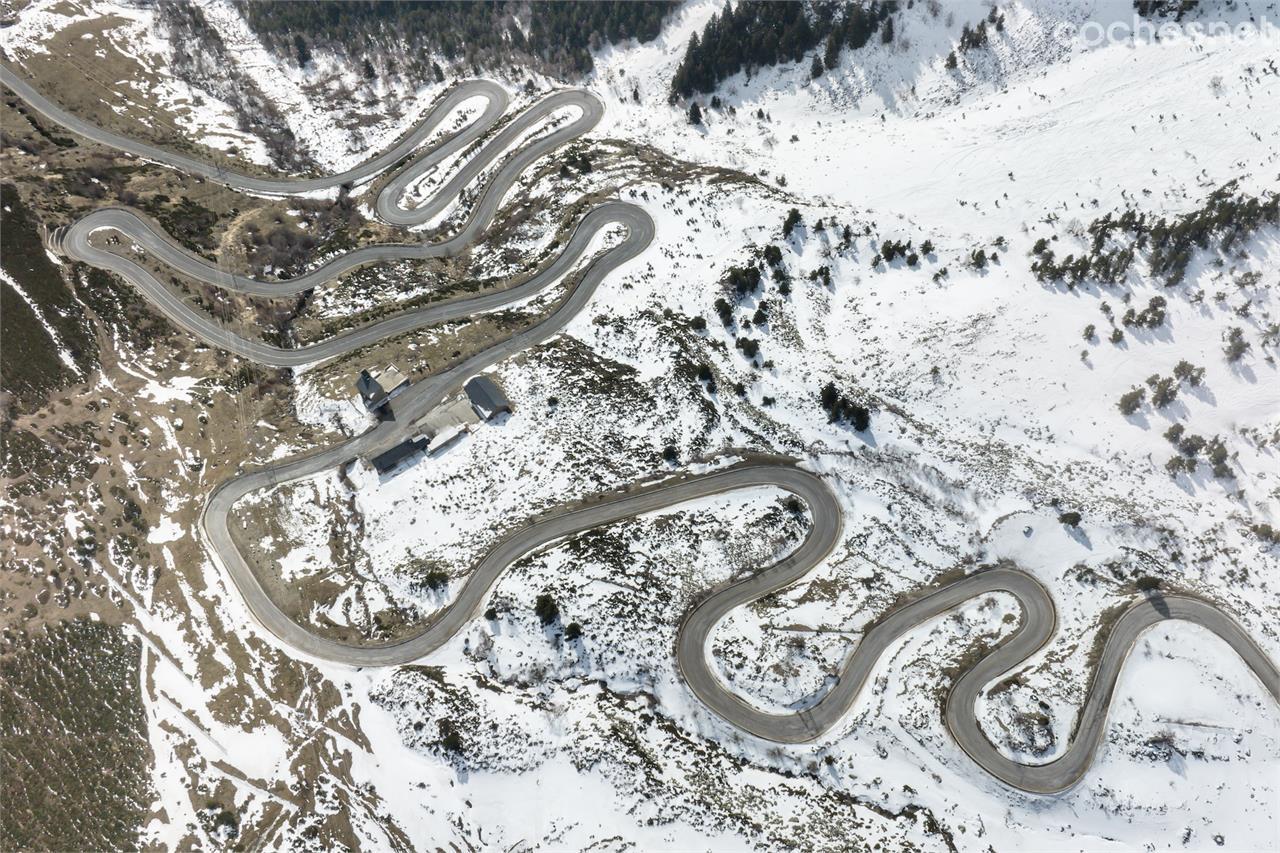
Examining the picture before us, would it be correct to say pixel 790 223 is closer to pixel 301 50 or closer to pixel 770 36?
pixel 770 36

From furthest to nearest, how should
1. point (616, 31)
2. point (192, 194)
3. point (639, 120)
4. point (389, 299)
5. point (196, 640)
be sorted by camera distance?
point (616, 31), point (639, 120), point (192, 194), point (389, 299), point (196, 640)

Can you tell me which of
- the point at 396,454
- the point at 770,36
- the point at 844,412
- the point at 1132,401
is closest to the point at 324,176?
the point at 396,454

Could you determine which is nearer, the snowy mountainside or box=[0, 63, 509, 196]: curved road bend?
the snowy mountainside

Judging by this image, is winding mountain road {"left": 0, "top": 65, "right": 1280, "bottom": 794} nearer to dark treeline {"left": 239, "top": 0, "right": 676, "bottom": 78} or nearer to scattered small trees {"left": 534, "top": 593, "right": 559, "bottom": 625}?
scattered small trees {"left": 534, "top": 593, "right": 559, "bottom": 625}

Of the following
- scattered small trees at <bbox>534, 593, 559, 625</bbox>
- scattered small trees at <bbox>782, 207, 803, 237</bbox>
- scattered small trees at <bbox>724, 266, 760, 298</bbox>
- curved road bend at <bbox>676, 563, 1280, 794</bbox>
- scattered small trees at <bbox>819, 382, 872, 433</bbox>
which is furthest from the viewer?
scattered small trees at <bbox>782, 207, 803, 237</bbox>

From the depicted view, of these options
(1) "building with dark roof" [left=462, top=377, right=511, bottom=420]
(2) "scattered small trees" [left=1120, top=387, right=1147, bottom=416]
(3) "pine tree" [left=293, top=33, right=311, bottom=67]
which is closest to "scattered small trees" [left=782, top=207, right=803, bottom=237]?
(2) "scattered small trees" [left=1120, top=387, right=1147, bottom=416]

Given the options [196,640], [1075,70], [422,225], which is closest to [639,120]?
[422,225]

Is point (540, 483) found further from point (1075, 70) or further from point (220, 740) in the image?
point (1075, 70)

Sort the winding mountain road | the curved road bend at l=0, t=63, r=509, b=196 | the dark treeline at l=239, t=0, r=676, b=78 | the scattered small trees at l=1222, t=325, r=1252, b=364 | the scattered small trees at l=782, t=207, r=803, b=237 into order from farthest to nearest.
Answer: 1. the dark treeline at l=239, t=0, r=676, b=78
2. the curved road bend at l=0, t=63, r=509, b=196
3. the scattered small trees at l=782, t=207, r=803, b=237
4. the scattered small trees at l=1222, t=325, r=1252, b=364
5. the winding mountain road
